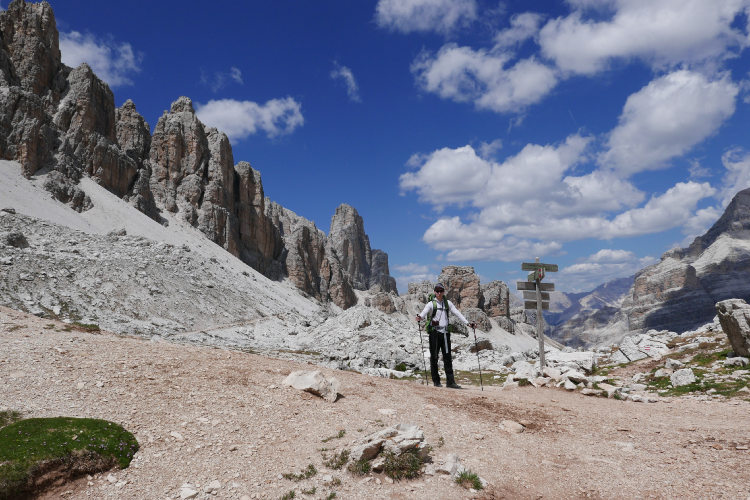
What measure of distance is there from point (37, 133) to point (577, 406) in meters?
97.7

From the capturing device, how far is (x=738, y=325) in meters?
17.1

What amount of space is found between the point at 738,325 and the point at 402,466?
697 inches

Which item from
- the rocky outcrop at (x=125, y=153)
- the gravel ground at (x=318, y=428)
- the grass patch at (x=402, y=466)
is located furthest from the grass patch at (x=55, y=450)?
the rocky outcrop at (x=125, y=153)

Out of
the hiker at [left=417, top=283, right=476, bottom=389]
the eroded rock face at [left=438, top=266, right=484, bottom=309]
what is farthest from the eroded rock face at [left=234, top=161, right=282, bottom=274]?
the hiker at [left=417, top=283, right=476, bottom=389]

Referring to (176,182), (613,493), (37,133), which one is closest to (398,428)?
(613,493)

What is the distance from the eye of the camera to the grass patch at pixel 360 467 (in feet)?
22.7

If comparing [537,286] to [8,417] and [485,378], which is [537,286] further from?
[8,417]

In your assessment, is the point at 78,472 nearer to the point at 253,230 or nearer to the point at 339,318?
the point at 339,318

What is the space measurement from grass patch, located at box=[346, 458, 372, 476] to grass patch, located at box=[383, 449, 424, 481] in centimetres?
29

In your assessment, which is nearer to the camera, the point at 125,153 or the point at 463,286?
the point at 125,153

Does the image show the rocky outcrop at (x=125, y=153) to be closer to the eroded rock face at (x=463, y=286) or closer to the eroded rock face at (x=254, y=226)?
the eroded rock face at (x=254, y=226)

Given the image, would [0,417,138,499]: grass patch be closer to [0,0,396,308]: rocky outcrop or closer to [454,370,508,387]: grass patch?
[454,370,508,387]: grass patch

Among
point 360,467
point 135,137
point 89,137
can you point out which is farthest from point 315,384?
point 135,137

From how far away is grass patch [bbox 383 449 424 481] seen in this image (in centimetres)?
689
